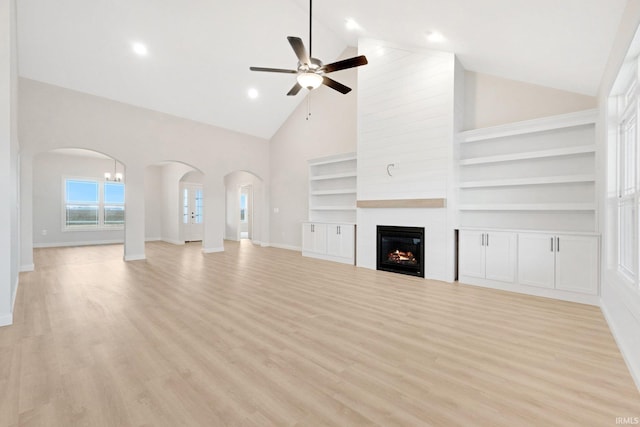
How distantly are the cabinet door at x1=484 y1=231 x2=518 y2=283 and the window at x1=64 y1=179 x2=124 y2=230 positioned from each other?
11.9 m

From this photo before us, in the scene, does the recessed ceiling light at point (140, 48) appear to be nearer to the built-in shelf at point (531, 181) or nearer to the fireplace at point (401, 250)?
the fireplace at point (401, 250)

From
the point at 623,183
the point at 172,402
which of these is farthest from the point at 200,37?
the point at 623,183

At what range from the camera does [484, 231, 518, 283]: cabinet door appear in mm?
4316

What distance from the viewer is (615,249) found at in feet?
10.1

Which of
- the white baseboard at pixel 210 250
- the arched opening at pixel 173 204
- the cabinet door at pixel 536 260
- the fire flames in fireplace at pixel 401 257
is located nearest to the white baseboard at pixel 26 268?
the white baseboard at pixel 210 250

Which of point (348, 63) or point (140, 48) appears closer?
point (348, 63)

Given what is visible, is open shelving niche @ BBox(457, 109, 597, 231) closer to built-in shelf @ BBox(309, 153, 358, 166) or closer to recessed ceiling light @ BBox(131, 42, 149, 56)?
built-in shelf @ BBox(309, 153, 358, 166)

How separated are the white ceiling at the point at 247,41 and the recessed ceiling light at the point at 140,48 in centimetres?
9

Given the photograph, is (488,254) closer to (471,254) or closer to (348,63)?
(471,254)

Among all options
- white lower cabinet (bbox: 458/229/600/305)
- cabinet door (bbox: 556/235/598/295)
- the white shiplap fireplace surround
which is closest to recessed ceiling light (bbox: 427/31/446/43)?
the white shiplap fireplace surround

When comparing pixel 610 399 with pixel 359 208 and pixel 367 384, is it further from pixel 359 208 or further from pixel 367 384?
pixel 359 208

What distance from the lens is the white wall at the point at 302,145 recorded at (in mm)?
7645

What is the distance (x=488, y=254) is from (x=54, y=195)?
12.4 metres

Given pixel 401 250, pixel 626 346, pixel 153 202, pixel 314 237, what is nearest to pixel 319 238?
pixel 314 237
